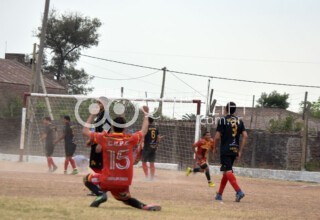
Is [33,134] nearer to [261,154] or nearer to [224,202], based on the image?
[261,154]

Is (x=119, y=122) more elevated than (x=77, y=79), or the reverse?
(x=77, y=79)

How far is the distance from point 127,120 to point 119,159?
17.8 meters

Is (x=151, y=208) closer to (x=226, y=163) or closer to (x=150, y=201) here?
(x=150, y=201)

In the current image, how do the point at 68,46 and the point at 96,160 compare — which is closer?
the point at 96,160

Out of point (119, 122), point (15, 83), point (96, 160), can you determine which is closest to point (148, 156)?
point (96, 160)

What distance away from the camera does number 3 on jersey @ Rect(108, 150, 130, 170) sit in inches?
460

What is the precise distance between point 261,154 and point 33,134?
9.05m

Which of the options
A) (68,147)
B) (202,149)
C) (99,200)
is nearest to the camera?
(99,200)

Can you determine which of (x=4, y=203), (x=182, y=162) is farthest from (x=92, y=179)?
(x=182, y=162)

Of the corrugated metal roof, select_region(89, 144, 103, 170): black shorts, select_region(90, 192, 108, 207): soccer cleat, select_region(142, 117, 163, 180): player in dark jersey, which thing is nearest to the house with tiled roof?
the corrugated metal roof

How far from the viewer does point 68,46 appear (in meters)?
62.2

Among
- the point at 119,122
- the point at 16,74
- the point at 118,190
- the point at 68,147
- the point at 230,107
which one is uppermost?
the point at 16,74

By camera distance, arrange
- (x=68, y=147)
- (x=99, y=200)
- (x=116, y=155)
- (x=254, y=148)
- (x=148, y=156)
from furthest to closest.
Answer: (x=254, y=148)
(x=68, y=147)
(x=148, y=156)
(x=99, y=200)
(x=116, y=155)

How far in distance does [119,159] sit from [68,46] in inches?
2020
